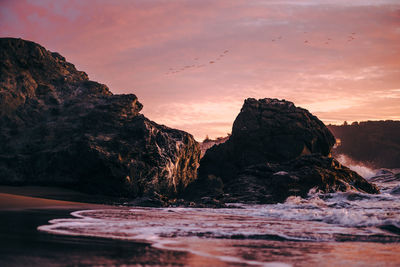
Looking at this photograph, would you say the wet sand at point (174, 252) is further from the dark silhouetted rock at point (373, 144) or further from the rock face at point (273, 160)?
the dark silhouetted rock at point (373, 144)

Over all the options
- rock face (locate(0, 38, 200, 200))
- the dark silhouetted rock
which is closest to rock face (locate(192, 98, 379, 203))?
rock face (locate(0, 38, 200, 200))

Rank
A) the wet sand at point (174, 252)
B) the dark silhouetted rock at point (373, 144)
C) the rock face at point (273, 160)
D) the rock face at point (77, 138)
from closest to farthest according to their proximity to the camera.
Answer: the wet sand at point (174, 252), the rock face at point (77, 138), the rock face at point (273, 160), the dark silhouetted rock at point (373, 144)

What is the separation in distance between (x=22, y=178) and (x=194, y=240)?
21426 mm

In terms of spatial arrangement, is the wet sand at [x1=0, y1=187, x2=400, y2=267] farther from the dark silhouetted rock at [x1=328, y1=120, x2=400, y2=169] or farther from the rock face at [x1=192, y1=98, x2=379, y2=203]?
the dark silhouetted rock at [x1=328, y1=120, x2=400, y2=169]

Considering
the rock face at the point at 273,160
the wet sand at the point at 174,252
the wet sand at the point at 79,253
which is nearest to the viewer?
the wet sand at the point at 79,253

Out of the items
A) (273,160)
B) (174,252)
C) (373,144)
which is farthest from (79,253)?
(373,144)

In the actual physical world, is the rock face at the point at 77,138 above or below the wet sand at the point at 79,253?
above

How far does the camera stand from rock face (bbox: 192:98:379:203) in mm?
23625

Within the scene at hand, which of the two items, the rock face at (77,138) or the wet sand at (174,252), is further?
the rock face at (77,138)

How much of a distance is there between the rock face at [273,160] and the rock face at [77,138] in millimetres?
3939

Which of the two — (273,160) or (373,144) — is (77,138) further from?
(373,144)

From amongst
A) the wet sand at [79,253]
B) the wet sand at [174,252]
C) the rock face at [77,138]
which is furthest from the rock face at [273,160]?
the wet sand at [79,253]

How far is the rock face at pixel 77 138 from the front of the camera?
917 inches

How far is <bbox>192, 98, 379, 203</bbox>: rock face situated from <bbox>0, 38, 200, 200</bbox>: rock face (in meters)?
3.94
